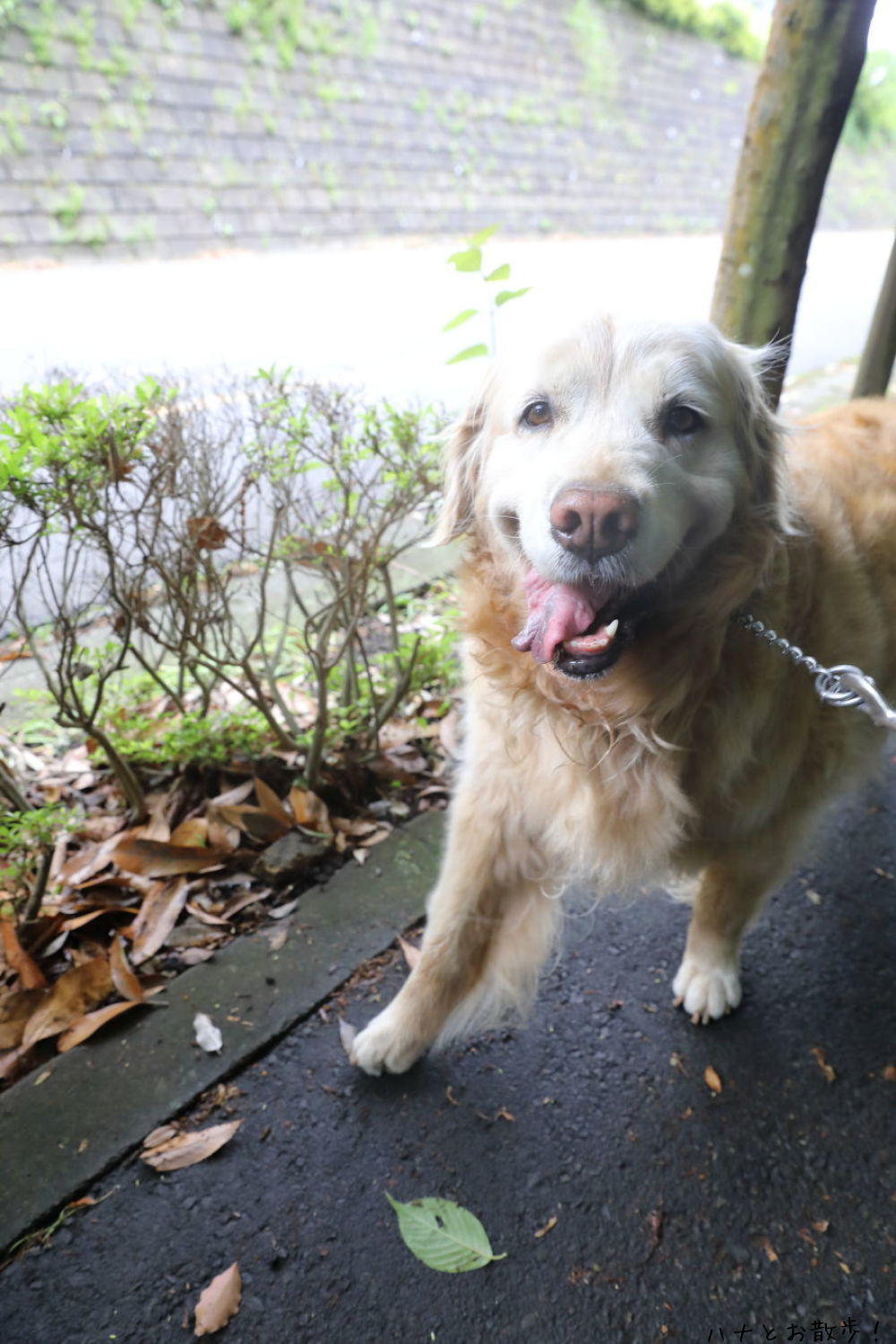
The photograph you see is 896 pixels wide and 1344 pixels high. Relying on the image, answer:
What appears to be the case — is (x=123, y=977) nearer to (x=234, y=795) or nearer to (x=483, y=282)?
(x=234, y=795)

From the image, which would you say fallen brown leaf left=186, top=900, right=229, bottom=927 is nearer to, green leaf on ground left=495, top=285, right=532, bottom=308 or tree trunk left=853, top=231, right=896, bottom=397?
green leaf on ground left=495, top=285, right=532, bottom=308

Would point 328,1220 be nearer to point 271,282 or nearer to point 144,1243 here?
point 144,1243

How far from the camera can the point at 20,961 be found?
201 cm

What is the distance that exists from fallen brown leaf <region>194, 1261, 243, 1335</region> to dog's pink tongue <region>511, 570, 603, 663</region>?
1.32m

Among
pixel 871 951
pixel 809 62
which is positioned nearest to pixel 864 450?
pixel 809 62

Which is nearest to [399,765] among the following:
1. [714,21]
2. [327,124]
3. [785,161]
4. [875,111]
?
[785,161]

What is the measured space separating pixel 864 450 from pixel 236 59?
8009 millimetres

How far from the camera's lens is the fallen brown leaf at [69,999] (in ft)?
6.35

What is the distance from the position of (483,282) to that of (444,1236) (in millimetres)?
2367

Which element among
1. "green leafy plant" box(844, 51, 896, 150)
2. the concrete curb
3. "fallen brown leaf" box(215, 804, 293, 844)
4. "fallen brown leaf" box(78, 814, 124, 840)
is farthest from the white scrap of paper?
"green leafy plant" box(844, 51, 896, 150)

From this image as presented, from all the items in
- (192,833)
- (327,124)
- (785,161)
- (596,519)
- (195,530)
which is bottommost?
(192,833)

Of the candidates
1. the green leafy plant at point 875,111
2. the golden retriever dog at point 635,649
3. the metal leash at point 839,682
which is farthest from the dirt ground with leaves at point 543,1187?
the green leafy plant at point 875,111

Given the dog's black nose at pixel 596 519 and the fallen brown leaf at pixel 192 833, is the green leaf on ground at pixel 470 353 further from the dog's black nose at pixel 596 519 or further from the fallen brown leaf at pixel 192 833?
the fallen brown leaf at pixel 192 833

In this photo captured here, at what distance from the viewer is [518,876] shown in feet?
6.75
